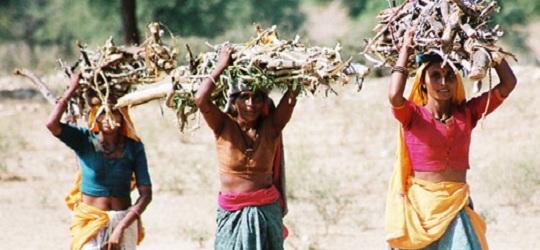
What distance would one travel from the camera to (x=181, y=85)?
676 centimetres

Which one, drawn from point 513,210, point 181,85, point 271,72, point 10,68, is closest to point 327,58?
point 271,72

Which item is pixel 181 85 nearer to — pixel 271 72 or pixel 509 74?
pixel 271 72

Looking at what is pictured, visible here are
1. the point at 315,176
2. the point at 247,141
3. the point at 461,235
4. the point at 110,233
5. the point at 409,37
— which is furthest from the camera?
the point at 315,176

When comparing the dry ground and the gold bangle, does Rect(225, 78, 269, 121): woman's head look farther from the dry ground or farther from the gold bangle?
the gold bangle

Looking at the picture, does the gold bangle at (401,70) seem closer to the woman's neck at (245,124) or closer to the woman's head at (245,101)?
the woman's head at (245,101)

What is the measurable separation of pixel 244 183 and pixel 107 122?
1.10 metres

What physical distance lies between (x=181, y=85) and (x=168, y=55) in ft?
2.19

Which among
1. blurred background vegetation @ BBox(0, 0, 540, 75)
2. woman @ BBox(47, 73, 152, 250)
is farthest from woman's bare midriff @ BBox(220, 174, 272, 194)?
blurred background vegetation @ BBox(0, 0, 540, 75)

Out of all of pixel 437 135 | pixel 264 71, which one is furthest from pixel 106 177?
pixel 437 135

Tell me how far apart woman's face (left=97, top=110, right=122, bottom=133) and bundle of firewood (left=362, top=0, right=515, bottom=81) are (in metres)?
1.98

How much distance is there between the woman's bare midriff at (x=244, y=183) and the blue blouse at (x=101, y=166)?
0.75 m

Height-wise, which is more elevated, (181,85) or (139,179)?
(181,85)

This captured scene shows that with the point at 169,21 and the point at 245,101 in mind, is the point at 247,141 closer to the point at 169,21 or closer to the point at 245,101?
the point at 245,101

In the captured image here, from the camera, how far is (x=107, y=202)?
7.31m
